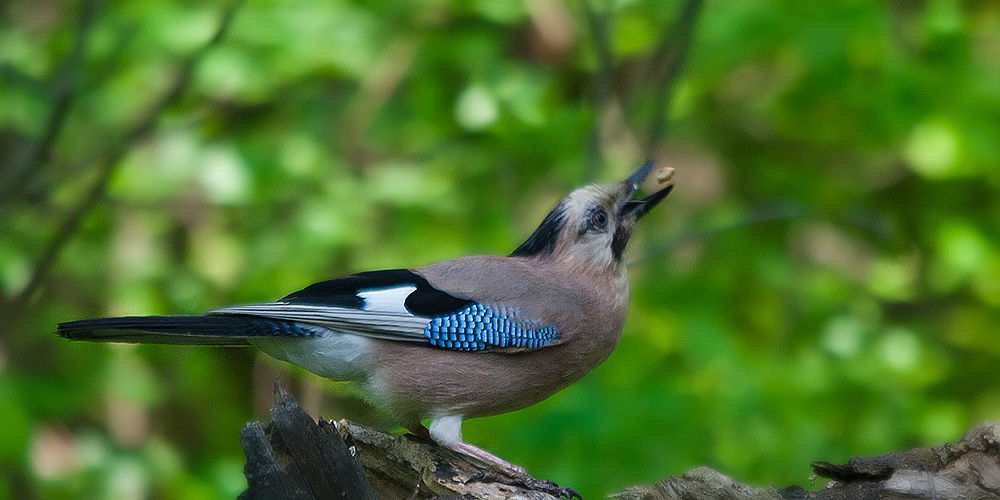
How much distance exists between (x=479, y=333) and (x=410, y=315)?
0.79 feet

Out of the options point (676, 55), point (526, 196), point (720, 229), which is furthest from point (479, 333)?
point (526, 196)

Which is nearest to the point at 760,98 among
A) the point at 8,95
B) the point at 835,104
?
the point at 835,104

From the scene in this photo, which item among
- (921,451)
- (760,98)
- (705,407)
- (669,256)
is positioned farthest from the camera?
(760,98)

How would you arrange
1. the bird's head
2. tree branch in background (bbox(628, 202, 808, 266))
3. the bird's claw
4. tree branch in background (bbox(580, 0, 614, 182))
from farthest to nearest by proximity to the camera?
1. tree branch in background (bbox(580, 0, 614, 182))
2. tree branch in background (bbox(628, 202, 808, 266))
3. the bird's head
4. the bird's claw

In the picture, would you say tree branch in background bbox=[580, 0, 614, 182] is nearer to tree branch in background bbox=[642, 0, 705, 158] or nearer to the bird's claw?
tree branch in background bbox=[642, 0, 705, 158]

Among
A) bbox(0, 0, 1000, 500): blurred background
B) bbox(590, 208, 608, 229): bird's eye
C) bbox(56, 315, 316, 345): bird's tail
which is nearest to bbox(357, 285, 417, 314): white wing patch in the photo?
bbox(56, 315, 316, 345): bird's tail

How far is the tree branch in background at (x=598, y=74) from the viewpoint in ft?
15.9

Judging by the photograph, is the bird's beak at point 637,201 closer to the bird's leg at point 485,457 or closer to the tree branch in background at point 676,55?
the tree branch in background at point 676,55

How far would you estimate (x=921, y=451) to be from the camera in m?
2.84

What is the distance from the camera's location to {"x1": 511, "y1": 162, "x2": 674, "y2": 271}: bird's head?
3.75 metres

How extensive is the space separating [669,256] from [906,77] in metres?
1.63

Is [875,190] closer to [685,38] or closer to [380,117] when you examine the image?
[685,38]

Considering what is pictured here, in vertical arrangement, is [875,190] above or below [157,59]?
above

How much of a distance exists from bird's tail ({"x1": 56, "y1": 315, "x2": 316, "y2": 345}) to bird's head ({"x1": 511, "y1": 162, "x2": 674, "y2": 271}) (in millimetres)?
1028
